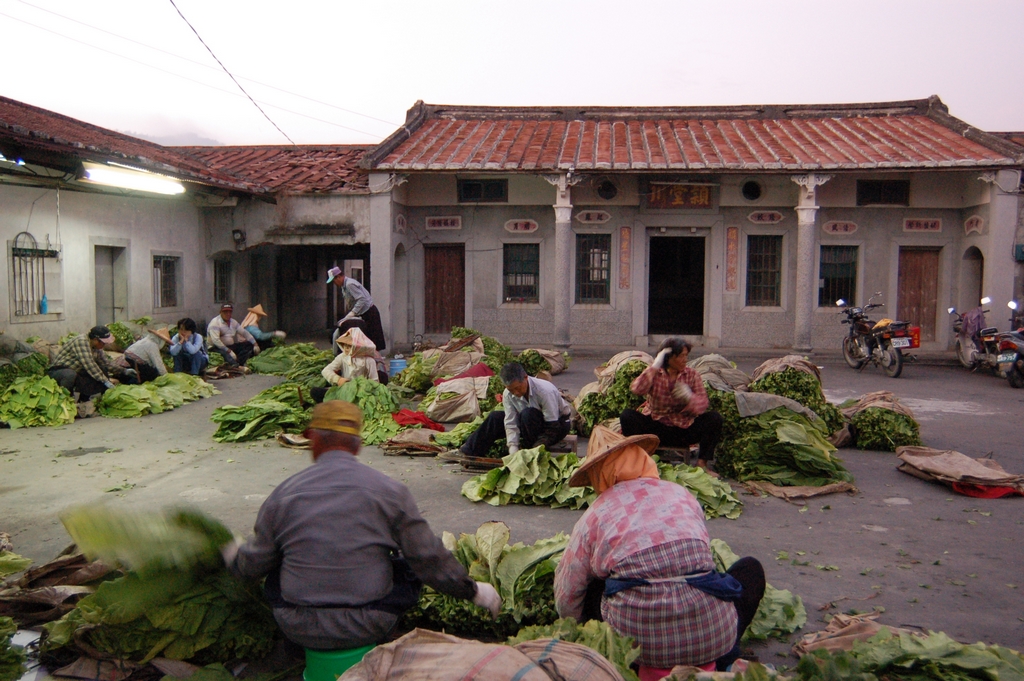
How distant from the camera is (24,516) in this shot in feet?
18.8

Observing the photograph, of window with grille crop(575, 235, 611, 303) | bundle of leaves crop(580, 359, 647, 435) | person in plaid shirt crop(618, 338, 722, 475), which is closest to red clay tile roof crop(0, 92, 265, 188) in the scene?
window with grille crop(575, 235, 611, 303)

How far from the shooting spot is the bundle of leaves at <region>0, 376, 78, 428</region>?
891 cm

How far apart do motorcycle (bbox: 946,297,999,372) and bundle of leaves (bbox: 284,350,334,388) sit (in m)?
10.8

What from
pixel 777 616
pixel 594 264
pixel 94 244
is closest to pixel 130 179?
pixel 94 244

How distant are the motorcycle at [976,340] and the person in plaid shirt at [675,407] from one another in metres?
8.83

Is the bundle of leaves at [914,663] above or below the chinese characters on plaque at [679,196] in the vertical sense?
below

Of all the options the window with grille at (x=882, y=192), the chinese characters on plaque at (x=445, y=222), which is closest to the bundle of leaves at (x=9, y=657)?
the chinese characters on plaque at (x=445, y=222)

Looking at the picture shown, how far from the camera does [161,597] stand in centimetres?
335

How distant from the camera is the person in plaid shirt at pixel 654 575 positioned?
304 centimetres

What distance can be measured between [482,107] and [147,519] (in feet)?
54.0

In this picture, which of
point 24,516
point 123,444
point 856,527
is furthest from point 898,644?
point 123,444

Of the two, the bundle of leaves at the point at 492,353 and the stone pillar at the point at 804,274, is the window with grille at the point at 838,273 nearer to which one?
the stone pillar at the point at 804,274

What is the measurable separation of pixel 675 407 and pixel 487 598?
3.68 metres

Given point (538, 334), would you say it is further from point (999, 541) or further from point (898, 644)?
point (898, 644)
